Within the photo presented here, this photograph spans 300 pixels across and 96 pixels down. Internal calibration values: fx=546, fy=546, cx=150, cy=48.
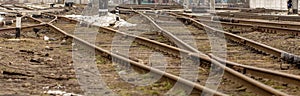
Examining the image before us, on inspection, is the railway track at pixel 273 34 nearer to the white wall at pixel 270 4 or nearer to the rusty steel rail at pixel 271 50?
the rusty steel rail at pixel 271 50

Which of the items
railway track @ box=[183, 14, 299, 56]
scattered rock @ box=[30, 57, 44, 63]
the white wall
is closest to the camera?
scattered rock @ box=[30, 57, 44, 63]

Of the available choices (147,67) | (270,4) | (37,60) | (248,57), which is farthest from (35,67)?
(270,4)

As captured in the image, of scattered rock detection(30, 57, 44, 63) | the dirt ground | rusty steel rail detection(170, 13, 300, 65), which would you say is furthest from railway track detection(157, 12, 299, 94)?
scattered rock detection(30, 57, 44, 63)

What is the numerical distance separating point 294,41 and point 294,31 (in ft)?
5.97

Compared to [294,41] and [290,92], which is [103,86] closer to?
[290,92]

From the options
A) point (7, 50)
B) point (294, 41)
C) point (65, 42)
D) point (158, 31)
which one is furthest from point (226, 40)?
point (7, 50)

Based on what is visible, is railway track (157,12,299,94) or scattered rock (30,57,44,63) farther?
scattered rock (30,57,44,63)

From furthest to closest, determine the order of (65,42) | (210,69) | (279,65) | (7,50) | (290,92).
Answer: (65,42) → (7,50) → (279,65) → (210,69) → (290,92)

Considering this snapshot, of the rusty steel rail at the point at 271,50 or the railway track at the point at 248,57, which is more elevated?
the rusty steel rail at the point at 271,50

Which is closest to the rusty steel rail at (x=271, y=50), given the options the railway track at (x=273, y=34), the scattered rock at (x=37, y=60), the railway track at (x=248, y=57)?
the railway track at (x=248, y=57)

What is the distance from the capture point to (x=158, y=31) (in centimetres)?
1584

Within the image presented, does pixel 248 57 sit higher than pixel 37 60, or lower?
lower

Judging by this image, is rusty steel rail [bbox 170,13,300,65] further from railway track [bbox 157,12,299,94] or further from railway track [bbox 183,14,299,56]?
railway track [bbox 183,14,299,56]

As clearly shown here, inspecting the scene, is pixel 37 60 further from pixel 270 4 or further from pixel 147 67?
pixel 270 4
